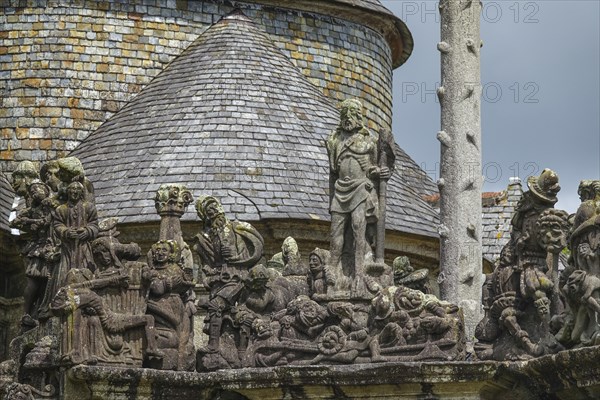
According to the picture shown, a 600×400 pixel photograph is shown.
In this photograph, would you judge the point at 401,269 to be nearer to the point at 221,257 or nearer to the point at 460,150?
the point at 460,150

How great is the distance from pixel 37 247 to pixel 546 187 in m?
5.70

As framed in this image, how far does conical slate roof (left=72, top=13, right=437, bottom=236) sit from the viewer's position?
31.3 metres

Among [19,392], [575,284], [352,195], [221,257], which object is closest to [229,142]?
[221,257]

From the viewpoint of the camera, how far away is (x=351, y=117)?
21.4 meters

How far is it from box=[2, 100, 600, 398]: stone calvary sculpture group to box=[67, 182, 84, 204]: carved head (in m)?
0.01

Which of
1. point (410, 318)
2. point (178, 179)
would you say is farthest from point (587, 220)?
point (178, 179)

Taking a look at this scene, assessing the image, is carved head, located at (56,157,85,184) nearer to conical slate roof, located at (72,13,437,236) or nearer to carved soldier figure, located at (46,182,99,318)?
carved soldier figure, located at (46,182,99,318)

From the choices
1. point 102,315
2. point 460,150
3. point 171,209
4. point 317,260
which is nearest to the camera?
point 102,315

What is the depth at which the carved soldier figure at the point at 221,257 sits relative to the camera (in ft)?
69.5

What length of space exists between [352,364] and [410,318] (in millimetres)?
709

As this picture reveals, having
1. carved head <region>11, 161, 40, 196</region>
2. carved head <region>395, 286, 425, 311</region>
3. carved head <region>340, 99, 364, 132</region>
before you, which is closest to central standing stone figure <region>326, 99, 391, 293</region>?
carved head <region>340, 99, 364, 132</region>

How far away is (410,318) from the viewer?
20.3 meters

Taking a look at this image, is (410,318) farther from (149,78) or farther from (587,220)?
(149,78)

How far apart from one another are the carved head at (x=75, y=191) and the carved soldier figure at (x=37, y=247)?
0.50 m
